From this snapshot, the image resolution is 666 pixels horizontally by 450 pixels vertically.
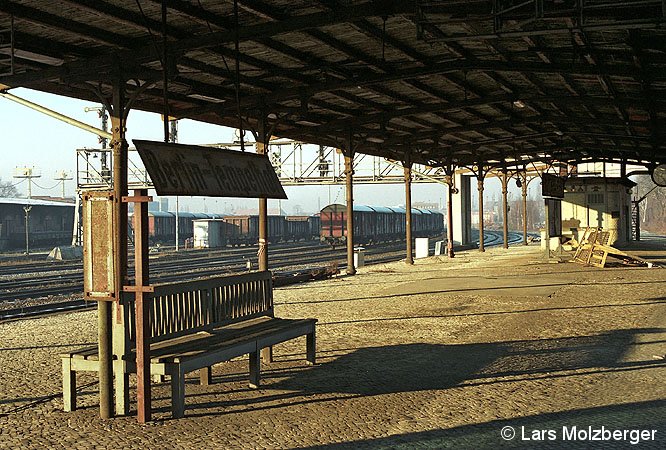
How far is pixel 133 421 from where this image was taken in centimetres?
678

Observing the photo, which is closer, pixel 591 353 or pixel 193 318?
pixel 193 318

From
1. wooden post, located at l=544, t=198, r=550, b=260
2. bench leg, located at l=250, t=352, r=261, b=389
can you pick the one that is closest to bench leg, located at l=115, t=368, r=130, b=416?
bench leg, located at l=250, t=352, r=261, b=389

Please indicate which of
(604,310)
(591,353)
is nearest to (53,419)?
(591,353)

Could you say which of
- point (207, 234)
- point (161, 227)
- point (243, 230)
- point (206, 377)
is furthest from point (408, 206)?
point (161, 227)

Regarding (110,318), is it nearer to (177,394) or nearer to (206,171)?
(177,394)

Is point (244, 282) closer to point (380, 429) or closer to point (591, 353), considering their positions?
point (380, 429)

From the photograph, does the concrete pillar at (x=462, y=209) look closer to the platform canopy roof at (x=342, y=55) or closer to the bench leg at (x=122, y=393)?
the platform canopy roof at (x=342, y=55)

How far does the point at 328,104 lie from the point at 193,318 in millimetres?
11407

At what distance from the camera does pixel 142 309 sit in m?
6.79

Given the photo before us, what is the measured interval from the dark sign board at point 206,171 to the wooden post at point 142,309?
0.82 feet

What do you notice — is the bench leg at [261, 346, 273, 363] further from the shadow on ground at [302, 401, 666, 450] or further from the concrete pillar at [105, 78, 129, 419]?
the shadow on ground at [302, 401, 666, 450]

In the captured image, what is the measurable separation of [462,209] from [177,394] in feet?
128

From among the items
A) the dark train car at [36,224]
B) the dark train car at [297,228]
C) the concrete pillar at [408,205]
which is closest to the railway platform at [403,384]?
the concrete pillar at [408,205]

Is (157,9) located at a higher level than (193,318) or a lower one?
higher
